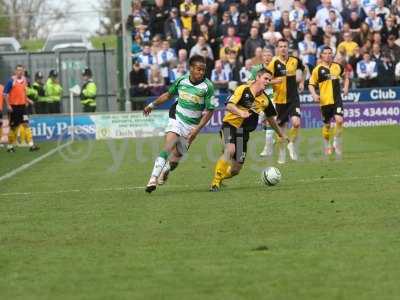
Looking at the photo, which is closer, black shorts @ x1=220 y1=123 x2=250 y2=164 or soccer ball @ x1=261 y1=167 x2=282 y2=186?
black shorts @ x1=220 y1=123 x2=250 y2=164

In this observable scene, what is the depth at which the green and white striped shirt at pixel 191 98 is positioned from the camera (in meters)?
14.5

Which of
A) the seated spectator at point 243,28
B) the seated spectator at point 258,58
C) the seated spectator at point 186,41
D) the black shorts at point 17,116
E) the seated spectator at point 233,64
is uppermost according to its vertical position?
the seated spectator at point 243,28

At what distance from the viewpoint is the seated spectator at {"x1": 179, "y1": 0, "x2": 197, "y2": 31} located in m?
Result: 33.4

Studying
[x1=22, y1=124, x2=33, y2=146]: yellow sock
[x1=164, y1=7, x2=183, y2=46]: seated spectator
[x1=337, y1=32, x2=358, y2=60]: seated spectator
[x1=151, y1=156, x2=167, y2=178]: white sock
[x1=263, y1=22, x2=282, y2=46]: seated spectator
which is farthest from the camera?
[x1=164, y1=7, x2=183, y2=46]: seated spectator

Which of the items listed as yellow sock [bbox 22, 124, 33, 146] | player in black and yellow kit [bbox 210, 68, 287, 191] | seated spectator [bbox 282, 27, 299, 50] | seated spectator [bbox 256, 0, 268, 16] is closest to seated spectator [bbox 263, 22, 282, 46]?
seated spectator [bbox 282, 27, 299, 50]

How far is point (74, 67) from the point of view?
37281 millimetres

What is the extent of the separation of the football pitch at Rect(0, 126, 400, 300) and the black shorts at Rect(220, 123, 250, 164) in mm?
462

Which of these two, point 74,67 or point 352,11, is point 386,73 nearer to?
point 352,11

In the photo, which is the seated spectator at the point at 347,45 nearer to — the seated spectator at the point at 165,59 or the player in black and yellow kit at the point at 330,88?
A: the seated spectator at the point at 165,59

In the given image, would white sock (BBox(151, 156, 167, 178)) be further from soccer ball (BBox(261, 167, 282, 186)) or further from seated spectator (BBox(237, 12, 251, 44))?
seated spectator (BBox(237, 12, 251, 44))

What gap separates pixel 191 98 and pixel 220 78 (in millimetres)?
17841

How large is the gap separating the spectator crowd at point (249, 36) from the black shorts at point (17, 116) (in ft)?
17.5

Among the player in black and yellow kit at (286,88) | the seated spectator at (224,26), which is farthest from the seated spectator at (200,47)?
the player in black and yellow kit at (286,88)

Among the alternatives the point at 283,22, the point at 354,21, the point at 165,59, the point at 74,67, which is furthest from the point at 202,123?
the point at 74,67
